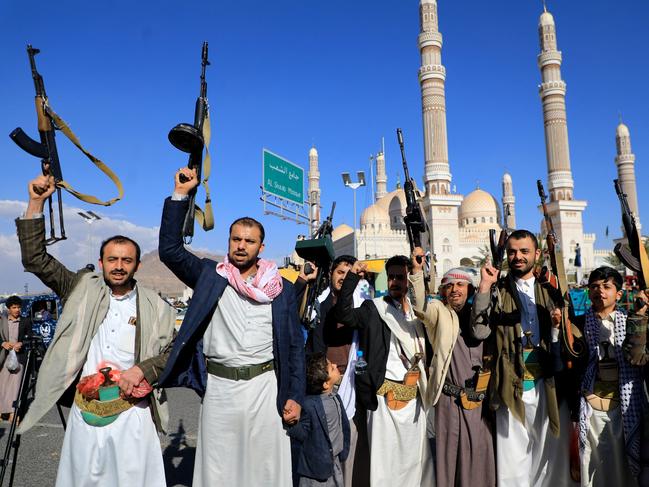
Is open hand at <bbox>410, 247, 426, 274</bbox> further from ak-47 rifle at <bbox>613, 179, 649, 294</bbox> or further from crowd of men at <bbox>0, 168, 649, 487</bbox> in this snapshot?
ak-47 rifle at <bbox>613, 179, 649, 294</bbox>

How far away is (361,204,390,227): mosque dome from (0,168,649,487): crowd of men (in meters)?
45.9

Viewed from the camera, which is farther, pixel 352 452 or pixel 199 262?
pixel 352 452

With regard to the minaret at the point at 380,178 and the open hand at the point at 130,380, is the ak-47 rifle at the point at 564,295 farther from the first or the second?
the minaret at the point at 380,178

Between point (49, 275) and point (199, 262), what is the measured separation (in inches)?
28.0

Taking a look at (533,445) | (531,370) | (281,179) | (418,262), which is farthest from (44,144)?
(281,179)

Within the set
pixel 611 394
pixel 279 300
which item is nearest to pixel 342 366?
pixel 279 300

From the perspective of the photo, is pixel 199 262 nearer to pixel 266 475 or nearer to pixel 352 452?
pixel 266 475

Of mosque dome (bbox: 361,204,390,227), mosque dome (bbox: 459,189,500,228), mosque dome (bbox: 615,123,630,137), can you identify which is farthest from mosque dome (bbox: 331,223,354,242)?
→ mosque dome (bbox: 615,123,630,137)

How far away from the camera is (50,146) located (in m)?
2.71

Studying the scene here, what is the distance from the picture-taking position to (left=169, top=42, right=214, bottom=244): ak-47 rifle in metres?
2.51

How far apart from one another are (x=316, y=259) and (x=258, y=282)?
67 cm

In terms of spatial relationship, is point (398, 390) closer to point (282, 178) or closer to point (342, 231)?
point (282, 178)

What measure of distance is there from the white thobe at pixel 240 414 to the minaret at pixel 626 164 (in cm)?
4975

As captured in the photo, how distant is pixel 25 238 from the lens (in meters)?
2.40
